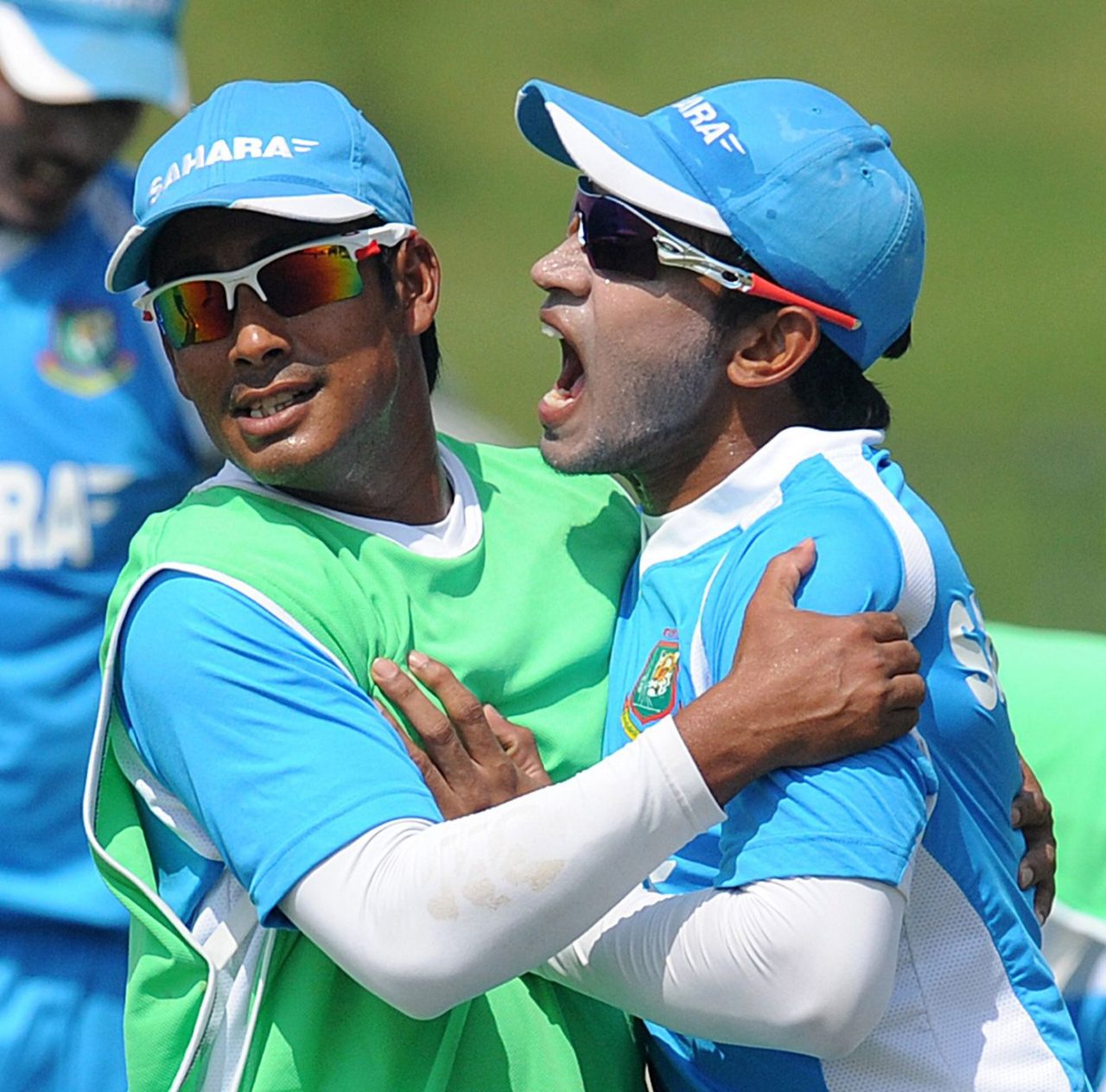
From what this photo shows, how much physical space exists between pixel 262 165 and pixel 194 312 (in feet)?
0.70

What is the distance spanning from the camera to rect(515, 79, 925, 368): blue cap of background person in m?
2.51

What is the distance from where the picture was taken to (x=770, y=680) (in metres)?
2.18

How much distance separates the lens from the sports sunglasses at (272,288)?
8.18 ft

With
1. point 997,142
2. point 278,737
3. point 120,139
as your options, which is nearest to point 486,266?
point 997,142

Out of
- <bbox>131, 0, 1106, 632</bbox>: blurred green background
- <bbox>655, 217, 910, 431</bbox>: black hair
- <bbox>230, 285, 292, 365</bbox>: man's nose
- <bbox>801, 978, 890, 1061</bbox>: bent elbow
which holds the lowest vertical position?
<bbox>131, 0, 1106, 632</bbox>: blurred green background

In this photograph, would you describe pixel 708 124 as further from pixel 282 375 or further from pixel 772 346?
pixel 282 375

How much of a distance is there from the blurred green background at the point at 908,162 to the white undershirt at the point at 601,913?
543 cm

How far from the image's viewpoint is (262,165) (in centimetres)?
246

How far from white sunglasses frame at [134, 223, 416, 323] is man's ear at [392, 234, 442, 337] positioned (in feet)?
0.14

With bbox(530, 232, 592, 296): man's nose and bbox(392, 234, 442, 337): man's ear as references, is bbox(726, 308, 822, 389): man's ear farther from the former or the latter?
bbox(392, 234, 442, 337): man's ear

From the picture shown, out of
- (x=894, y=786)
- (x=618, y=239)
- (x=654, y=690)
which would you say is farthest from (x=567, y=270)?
(x=894, y=786)

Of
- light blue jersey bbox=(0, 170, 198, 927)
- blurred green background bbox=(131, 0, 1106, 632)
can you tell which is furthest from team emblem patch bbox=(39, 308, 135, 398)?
blurred green background bbox=(131, 0, 1106, 632)

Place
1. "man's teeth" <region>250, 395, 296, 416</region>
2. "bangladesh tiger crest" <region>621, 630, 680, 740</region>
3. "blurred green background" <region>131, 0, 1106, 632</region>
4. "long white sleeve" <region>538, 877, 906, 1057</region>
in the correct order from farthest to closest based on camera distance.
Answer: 1. "blurred green background" <region>131, 0, 1106, 632</region>
2. "man's teeth" <region>250, 395, 296, 416</region>
3. "bangladesh tiger crest" <region>621, 630, 680, 740</region>
4. "long white sleeve" <region>538, 877, 906, 1057</region>

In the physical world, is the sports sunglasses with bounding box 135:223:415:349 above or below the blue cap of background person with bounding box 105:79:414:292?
below
